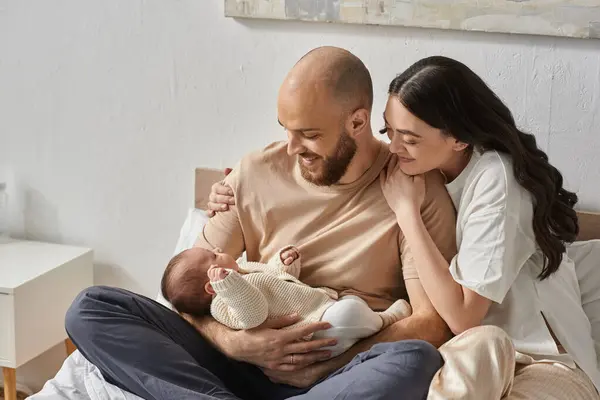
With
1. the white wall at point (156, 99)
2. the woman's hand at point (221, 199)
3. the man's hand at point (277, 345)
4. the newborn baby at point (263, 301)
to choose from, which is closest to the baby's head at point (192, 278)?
the newborn baby at point (263, 301)

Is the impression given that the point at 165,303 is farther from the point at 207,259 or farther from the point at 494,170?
the point at 494,170

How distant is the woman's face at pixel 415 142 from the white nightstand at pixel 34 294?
118 centimetres

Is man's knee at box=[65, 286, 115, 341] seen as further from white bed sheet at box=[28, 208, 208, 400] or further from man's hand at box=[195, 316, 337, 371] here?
man's hand at box=[195, 316, 337, 371]

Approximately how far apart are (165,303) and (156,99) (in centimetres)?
68

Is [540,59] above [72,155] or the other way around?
above

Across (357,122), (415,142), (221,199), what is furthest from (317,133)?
(221,199)

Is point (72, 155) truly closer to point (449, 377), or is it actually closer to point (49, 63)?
point (49, 63)

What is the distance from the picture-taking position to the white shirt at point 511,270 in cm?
188

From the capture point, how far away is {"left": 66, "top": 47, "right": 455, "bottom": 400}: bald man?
1.81m

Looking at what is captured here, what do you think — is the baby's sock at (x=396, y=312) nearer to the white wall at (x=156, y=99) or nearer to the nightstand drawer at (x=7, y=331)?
the white wall at (x=156, y=99)

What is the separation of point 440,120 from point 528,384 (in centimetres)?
58

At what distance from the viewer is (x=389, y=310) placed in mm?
1996

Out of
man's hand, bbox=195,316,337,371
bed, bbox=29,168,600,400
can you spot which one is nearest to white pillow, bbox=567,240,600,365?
bed, bbox=29,168,600,400

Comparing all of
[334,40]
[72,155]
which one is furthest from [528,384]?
[72,155]
